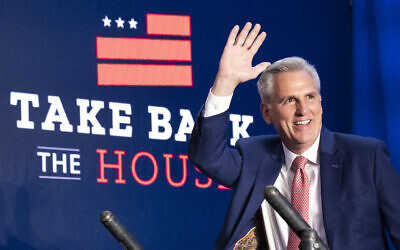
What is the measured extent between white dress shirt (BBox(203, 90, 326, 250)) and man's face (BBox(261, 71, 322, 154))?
44 millimetres

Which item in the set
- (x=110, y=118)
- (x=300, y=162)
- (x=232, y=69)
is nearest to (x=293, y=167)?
(x=300, y=162)

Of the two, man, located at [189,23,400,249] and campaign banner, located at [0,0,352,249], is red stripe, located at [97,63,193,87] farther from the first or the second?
man, located at [189,23,400,249]

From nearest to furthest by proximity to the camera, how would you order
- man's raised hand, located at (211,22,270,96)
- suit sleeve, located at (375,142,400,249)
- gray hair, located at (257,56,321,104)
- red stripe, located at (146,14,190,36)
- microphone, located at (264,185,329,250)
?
microphone, located at (264,185,329,250)
suit sleeve, located at (375,142,400,249)
man's raised hand, located at (211,22,270,96)
gray hair, located at (257,56,321,104)
red stripe, located at (146,14,190,36)

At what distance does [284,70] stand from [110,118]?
5.98ft

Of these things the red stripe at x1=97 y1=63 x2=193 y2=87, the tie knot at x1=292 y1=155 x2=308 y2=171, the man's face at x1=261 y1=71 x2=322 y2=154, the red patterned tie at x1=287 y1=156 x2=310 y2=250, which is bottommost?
the red patterned tie at x1=287 y1=156 x2=310 y2=250

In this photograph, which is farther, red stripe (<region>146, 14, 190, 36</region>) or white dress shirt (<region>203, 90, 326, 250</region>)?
red stripe (<region>146, 14, 190, 36</region>)

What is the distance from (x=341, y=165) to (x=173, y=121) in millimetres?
1949

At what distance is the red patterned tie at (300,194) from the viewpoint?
88.0 inches

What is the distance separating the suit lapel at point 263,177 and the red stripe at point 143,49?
1822 mm

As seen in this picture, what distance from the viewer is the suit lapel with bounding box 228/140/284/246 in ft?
7.56

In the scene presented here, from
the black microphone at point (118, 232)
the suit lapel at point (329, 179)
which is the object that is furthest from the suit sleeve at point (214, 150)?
the black microphone at point (118, 232)

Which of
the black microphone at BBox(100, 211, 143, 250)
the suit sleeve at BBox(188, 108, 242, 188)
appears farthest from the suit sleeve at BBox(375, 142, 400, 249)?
the black microphone at BBox(100, 211, 143, 250)

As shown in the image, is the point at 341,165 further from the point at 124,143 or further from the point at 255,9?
the point at 255,9

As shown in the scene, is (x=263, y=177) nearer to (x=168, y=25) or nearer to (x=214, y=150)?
(x=214, y=150)
